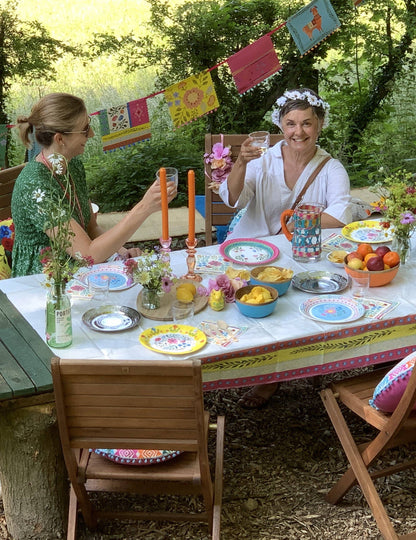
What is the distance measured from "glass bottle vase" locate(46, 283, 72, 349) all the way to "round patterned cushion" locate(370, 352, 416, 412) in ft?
3.76

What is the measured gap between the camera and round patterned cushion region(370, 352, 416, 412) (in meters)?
2.53

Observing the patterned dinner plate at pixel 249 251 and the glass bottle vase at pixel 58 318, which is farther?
the patterned dinner plate at pixel 249 251

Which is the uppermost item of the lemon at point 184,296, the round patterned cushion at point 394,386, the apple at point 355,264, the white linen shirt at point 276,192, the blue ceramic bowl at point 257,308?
the white linen shirt at point 276,192

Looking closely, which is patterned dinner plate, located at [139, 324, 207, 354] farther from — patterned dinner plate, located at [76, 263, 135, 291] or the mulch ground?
the mulch ground

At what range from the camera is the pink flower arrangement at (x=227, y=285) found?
9.85ft

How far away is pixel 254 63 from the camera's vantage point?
531 centimetres

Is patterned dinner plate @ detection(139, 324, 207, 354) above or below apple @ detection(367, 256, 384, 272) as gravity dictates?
below

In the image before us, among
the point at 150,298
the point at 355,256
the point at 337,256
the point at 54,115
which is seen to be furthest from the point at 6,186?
the point at 355,256

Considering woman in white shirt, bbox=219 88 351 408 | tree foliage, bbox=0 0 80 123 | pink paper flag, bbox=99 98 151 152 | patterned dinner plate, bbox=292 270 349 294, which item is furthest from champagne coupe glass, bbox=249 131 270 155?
tree foliage, bbox=0 0 80 123

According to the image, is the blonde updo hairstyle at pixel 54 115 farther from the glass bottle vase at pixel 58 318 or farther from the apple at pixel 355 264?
the apple at pixel 355 264

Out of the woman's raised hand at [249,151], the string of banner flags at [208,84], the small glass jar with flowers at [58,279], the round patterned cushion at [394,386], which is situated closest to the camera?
the round patterned cushion at [394,386]

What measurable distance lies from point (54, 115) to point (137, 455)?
5.46ft

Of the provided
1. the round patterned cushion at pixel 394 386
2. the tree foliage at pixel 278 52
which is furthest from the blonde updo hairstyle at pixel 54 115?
the tree foliage at pixel 278 52

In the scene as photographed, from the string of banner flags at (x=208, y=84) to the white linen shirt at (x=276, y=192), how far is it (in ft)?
4.21
